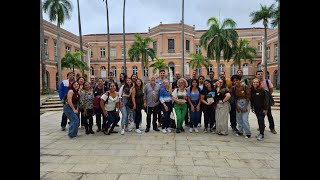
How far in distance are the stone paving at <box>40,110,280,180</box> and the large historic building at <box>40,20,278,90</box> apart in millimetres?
26703

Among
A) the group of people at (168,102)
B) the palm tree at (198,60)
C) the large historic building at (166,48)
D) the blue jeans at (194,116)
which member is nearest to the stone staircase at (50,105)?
the group of people at (168,102)

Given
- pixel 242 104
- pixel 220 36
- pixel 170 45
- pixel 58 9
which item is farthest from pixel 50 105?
pixel 170 45

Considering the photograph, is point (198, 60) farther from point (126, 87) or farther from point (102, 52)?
point (126, 87)

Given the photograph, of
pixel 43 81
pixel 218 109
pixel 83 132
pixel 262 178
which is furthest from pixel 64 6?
pixel 262 178

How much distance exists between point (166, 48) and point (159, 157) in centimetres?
3559

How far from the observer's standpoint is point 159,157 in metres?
4.38

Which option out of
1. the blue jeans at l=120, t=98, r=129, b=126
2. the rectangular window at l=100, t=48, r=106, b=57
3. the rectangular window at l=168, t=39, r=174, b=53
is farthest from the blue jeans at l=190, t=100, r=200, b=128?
the rectangular window at l=100, t=48, r=106, b=57

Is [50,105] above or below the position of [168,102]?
below
